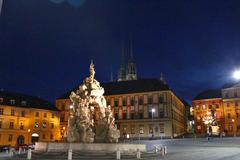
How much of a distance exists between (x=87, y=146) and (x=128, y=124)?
59.6 meters

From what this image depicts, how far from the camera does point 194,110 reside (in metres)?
105

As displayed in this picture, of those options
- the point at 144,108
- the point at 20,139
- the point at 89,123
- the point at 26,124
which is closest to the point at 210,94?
the point at 144,108

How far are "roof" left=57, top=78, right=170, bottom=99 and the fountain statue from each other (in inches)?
2022

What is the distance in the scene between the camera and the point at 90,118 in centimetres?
3275

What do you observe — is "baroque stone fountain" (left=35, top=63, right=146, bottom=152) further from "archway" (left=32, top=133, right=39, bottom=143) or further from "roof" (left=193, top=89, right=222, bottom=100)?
"roof" (left=193, top=89, right=222, bottom=100)

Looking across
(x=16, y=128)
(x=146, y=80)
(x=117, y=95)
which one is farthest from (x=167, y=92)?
(x=16, y=128)

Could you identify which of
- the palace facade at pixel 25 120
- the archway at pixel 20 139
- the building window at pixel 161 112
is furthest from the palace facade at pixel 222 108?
the archway at pixel 20 139

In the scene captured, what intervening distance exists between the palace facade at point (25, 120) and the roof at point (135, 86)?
1329 centimetres

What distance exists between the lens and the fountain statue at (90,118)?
3073cm

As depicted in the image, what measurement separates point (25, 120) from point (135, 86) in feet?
109

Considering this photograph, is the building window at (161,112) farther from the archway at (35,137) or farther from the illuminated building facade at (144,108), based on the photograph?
the archway at (35,137)

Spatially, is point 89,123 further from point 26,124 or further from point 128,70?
point 128,70

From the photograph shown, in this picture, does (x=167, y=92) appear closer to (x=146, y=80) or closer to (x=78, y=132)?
(x=146, y=80)

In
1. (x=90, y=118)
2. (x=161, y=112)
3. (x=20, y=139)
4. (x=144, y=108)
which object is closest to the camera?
(x=90, y=118)
